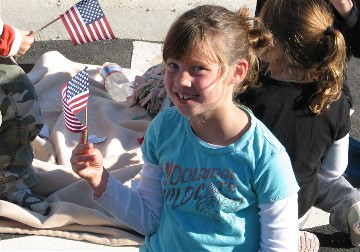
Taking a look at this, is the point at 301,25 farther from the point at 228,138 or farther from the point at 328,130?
the point at 228,138

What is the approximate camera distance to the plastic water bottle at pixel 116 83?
4875mm

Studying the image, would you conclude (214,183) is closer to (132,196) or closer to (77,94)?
(132,196)

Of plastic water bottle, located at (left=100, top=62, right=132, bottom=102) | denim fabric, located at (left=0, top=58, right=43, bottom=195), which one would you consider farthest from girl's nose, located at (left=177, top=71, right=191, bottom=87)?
plastic water bottle, located at (left=100, top=62, right=132, bottom=102)

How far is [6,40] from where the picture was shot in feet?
11.3

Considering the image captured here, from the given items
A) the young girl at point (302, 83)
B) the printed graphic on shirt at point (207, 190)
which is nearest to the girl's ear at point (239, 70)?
the printed graphic on shirt at point (207, 190)

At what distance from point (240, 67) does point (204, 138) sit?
25cm

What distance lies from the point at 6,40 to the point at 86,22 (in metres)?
0.45

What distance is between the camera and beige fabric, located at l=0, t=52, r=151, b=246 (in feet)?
12.1

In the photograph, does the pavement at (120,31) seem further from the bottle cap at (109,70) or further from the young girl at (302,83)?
the young girl at (302,83)

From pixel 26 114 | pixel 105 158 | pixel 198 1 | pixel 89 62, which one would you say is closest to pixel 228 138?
pixel 26 114

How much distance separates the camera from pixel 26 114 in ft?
12.1

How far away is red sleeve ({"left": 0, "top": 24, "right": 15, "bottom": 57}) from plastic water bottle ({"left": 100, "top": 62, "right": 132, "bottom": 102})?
142cm

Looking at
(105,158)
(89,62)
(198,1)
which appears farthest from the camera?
(198,1)

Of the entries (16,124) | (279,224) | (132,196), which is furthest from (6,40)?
(279,224)
